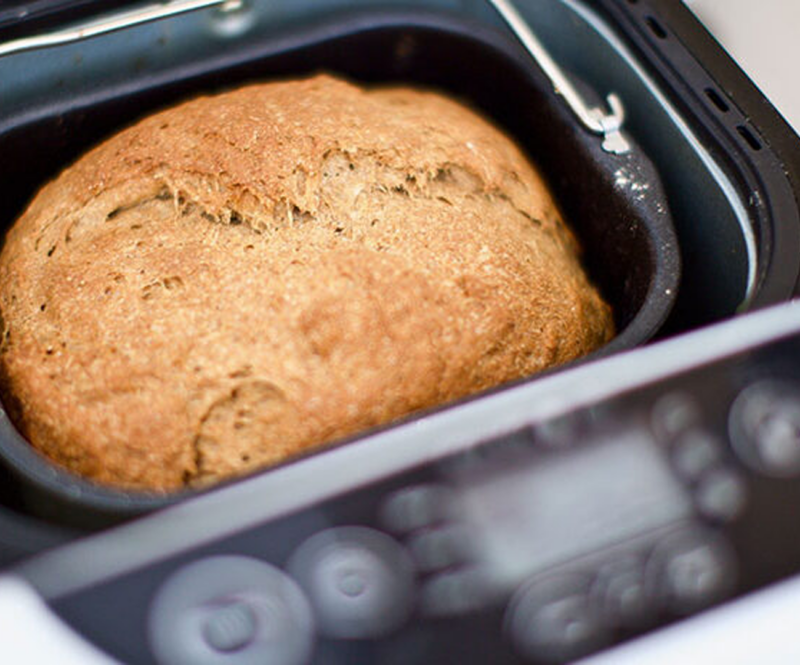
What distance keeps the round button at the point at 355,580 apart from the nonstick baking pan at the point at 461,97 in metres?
0.34

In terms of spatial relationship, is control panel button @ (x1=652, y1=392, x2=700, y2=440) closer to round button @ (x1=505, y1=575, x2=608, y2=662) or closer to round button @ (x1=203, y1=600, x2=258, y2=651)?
round button @ (x1=505, y1=575, x2=608, y2=662)

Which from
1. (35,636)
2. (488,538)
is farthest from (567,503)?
(35,636)

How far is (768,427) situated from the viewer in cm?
64

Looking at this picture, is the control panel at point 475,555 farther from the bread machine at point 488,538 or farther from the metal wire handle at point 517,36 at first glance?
the metal wire handle at point 517,36

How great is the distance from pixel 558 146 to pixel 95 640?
2.32ft

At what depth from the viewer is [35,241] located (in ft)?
3.15

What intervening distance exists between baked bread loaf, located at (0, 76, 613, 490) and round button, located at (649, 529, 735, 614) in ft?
0.98

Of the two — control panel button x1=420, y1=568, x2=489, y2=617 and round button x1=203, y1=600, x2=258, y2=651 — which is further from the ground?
round button x1=203, y1=600, x2=258, y2=651

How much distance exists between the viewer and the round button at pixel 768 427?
24.8 inches

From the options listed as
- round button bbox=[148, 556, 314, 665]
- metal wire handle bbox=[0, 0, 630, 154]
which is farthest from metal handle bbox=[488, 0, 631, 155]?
round button bbox=[148, 556, 314, 665]

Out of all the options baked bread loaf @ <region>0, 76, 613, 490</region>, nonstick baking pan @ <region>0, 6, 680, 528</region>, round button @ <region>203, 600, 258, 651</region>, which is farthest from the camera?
nonstick baking pan @ <region>0, 6, 680, 528</region>

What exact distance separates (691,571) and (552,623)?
0.09 metres

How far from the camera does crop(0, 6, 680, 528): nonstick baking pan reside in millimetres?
969

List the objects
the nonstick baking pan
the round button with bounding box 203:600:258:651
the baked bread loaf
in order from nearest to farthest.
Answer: the round button with bounding box 203:600:258:651
the baked bread loaf
the nonstick baking pan
